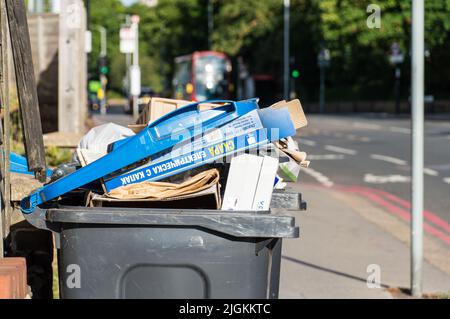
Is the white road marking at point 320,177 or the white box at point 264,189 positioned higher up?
the white box at point 264,189

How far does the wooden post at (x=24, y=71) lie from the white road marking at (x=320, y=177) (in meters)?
11.9

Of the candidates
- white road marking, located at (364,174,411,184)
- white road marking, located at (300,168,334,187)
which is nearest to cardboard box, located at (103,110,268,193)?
white road marking, located at (300,168,334,187)

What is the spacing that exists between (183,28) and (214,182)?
95409 millimetres

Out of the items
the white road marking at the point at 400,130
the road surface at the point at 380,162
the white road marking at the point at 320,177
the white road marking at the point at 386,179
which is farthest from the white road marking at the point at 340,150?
the white road marking at the point at 400,130

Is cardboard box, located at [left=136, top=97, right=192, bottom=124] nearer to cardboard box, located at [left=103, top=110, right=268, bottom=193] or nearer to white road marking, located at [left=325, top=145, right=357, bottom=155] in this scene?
cardboard box, located at [left=103, top=110, right=268, bottom=193]

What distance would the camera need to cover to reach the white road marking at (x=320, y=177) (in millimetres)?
16359

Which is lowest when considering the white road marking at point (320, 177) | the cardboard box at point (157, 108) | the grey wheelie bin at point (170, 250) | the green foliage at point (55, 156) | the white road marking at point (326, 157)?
the white road marking at point (326, 157)

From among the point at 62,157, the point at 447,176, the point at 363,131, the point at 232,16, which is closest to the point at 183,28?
the point at 232,16

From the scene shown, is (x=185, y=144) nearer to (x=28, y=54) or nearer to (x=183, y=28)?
(x=28, y=54)

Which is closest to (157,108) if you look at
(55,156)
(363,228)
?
(55,156)

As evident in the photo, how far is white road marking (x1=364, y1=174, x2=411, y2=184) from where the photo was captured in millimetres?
16344

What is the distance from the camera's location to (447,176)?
16.9 meters

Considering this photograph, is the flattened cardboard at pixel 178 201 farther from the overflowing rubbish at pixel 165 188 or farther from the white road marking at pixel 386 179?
the white road marking at pixel 386 179

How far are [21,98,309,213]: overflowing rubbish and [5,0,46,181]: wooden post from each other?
48 centimetres
